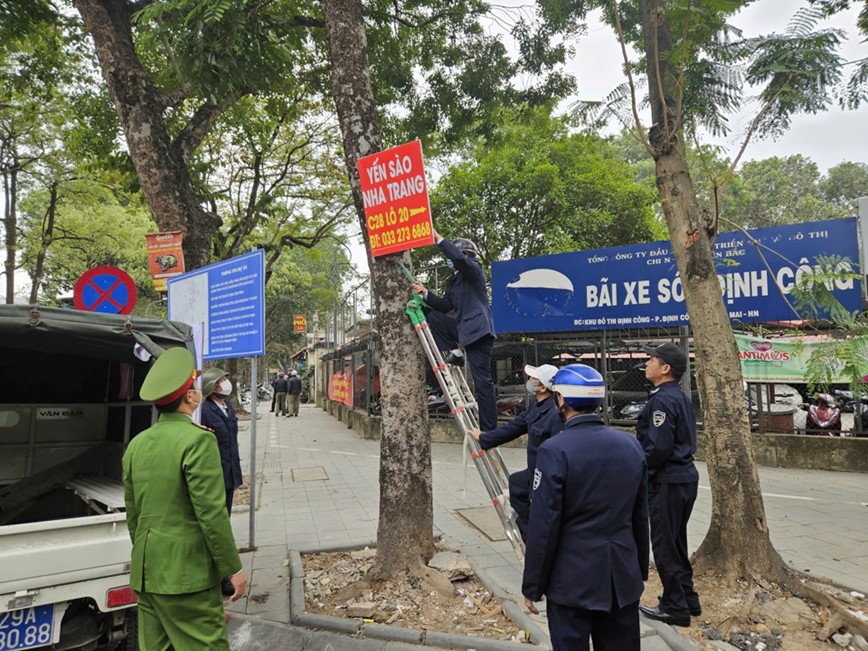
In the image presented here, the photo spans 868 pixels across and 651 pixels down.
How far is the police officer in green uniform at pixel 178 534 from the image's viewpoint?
8.44 ft

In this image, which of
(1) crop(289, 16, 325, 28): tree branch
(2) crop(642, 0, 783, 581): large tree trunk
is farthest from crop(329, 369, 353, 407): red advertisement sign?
(2) crop(642, 0, 783, 581): large tree trunk

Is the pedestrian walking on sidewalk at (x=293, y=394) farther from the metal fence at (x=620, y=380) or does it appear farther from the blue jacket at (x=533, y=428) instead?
the blue jacket at (x=533, y=428)

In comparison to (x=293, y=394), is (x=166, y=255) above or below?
above

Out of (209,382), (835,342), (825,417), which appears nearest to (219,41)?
(209,382)

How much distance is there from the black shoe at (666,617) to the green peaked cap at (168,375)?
10.9 feet

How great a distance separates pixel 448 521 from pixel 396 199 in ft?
13.1

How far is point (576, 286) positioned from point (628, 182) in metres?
6.90

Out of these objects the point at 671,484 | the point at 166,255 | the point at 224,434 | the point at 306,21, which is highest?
the point at 306,21

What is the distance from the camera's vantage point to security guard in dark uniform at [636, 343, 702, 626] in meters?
3.67

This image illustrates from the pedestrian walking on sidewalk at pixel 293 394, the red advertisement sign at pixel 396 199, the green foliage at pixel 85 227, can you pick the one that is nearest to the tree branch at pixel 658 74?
the red advertisement sign at pixel 396 199

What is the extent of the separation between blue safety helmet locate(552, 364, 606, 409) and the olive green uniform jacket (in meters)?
1.68

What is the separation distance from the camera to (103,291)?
6.21 metres

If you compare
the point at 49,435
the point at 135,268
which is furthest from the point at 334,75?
the point at 135,268

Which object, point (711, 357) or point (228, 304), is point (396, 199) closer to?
point (228, 304)
